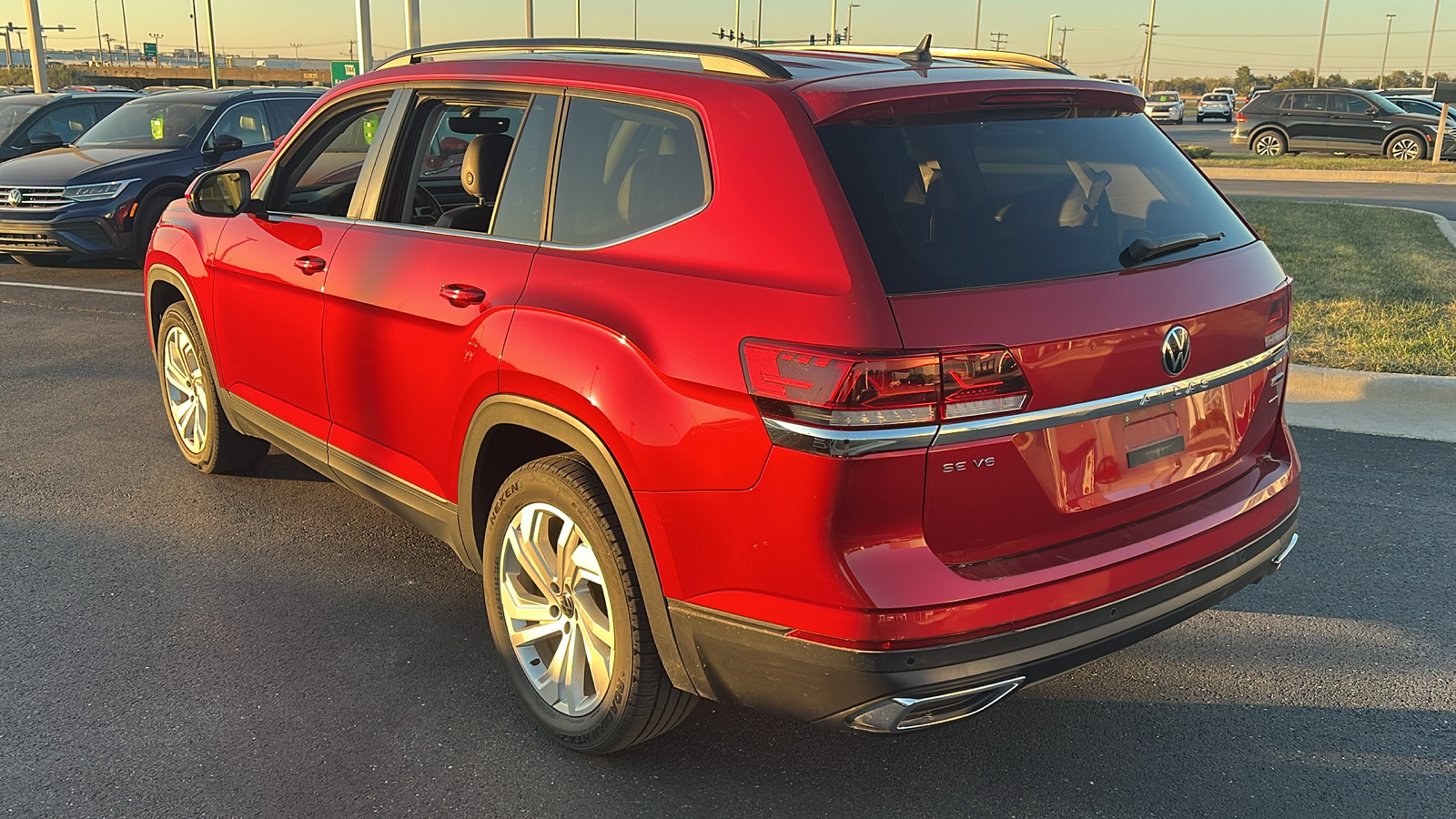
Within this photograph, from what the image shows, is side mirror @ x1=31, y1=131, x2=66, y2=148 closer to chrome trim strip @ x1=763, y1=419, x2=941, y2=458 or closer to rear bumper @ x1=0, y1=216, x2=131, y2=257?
rear bumper @ x1=0, y1=216, x2=131, y2=257

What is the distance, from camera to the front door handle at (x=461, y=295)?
10.4ft

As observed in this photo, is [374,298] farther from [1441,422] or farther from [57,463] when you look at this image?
[1441,422]

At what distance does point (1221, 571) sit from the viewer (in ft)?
9.43

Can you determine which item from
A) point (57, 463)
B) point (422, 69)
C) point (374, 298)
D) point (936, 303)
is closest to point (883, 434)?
point (936, 303)

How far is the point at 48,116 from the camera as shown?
14.6m

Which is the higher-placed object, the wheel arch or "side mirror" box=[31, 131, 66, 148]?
"side mirror" box=[31, 131, 66, 148]

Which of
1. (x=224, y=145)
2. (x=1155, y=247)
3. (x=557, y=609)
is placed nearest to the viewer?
(x=1155, y=247)

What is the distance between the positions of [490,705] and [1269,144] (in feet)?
93.2

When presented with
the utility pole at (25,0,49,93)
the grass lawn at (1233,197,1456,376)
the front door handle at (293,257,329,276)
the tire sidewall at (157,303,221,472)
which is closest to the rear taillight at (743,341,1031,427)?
the front door handle at (293,257,329,276)

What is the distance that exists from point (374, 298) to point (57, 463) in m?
2.92

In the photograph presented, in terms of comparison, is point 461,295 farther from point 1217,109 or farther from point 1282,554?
point 1217,109

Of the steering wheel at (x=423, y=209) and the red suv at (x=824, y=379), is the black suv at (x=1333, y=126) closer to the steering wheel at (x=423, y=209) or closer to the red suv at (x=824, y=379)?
the red suv at (x=824, y=379)

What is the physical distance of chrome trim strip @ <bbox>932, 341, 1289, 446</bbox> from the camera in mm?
2377

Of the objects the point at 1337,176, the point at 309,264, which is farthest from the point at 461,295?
the point at 1337,176
